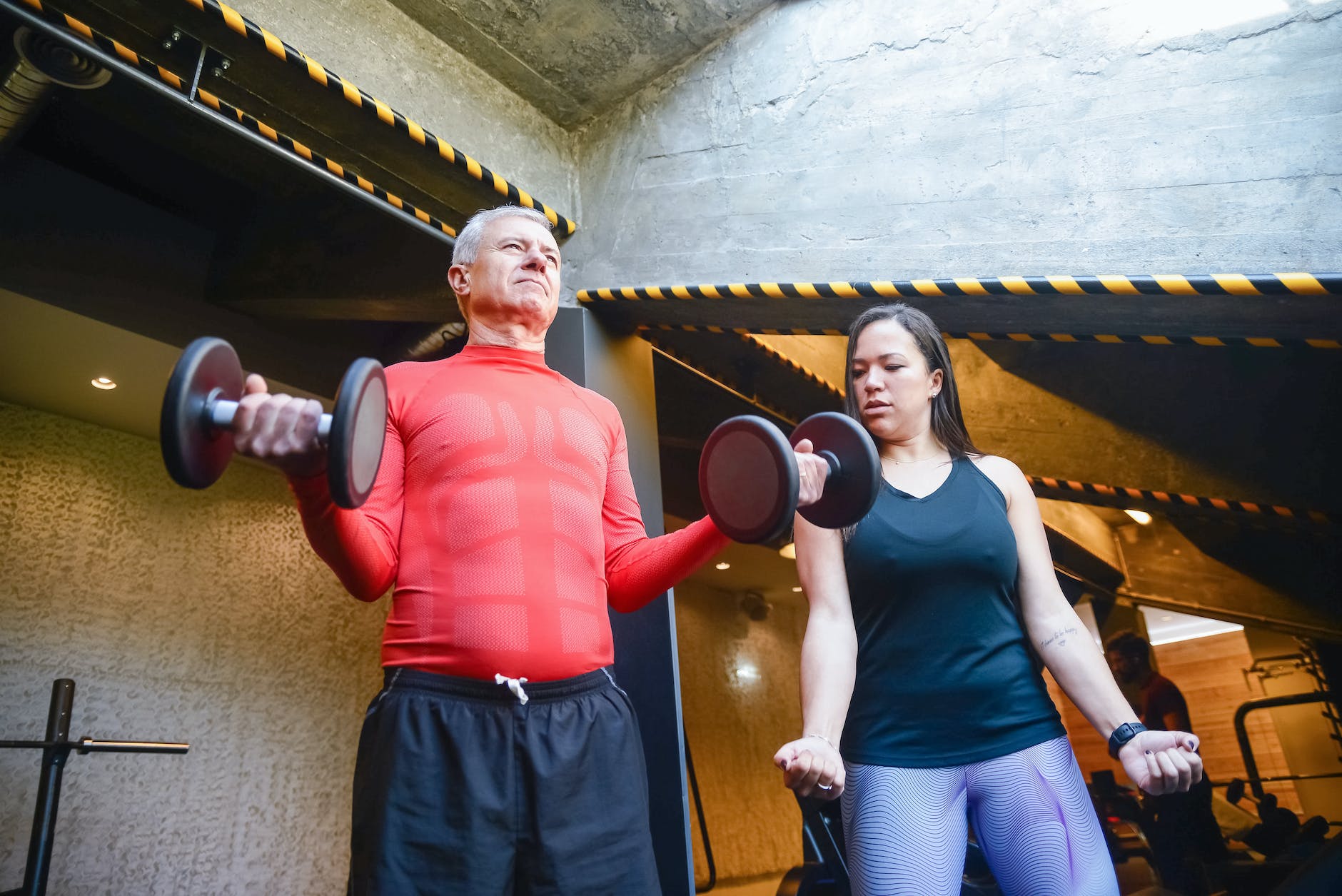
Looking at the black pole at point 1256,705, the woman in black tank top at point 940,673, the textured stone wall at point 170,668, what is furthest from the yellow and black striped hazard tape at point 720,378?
the black pole at point 1256,705

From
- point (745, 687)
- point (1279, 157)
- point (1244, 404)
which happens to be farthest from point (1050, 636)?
point (745, 687)

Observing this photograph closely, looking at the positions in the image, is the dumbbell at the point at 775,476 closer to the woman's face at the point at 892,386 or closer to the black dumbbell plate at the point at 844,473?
the black dumbbell plate at the point at 844,473

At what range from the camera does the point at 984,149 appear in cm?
228

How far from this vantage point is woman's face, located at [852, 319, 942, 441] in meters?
1.50

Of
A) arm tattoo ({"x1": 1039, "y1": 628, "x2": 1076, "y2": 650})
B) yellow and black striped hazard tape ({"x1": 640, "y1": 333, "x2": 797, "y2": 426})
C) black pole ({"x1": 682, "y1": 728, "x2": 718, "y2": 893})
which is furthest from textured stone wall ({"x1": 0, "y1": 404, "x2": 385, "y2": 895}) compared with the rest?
arm tattoo ({"x1": 1039, "y1": 628, "x2": 1076, "y2": 650})

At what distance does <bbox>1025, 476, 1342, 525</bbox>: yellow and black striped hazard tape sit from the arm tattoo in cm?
194

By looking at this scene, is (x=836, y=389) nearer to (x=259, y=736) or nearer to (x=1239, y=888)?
(x=1239, y=888)

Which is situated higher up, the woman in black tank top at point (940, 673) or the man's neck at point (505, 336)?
the man's neck at point (505, 336)

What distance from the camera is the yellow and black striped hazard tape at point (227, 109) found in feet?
5.93

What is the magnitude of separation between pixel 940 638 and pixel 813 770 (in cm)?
32

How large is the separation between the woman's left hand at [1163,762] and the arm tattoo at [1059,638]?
0.54ft

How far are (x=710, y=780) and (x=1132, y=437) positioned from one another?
13.0 ft

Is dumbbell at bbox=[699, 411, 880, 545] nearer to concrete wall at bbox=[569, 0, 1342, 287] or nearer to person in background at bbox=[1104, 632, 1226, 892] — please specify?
concrete wall at bbox=[569, 0, 1342, 287]

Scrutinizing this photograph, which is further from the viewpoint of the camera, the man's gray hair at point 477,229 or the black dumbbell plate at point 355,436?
the man's gray hair at point 477,229
